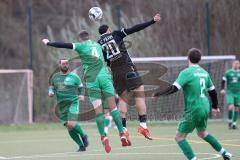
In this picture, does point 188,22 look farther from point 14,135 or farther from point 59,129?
point 14,135

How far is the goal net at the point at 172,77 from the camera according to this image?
25.6m

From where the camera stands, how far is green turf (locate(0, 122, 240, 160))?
55.0 ft

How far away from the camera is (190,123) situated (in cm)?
1391

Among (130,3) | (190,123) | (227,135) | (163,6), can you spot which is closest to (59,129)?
(227,135)

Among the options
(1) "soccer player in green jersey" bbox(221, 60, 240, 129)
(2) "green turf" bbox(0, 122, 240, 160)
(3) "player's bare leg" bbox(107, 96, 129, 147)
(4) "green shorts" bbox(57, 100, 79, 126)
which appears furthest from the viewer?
(1) "soccer player in green jersey" bbox(221, 60, 240, 129)

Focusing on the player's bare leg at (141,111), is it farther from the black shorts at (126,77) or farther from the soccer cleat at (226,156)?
the soccer cleat at (226,156)

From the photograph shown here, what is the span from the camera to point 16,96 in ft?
92.0

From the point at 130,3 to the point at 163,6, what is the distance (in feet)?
28.0

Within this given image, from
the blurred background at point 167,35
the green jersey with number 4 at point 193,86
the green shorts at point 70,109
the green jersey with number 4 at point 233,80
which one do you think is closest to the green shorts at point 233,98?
the green jersey with number 4 at point 233,80

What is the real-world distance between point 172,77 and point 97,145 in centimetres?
817

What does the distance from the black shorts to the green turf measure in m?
1.48

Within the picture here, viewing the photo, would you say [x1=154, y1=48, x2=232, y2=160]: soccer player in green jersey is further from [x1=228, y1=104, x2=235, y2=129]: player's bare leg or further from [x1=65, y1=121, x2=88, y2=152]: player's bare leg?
[x1=228, y1=104, x2=235, y2=129]: player's bare leg

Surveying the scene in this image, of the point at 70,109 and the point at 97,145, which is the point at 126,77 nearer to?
the point at 70,109

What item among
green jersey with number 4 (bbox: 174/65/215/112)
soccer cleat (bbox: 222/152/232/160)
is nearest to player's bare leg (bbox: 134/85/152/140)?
soccer cleat (bbox: 222/152/232/160)
